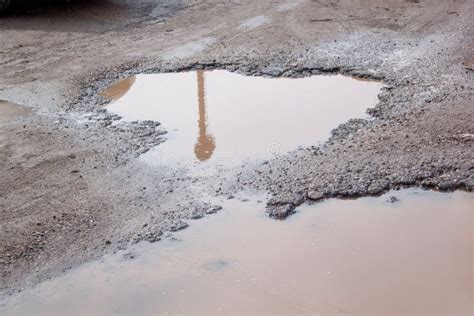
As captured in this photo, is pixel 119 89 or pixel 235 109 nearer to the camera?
pixel 235 109

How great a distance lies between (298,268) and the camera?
459 cm

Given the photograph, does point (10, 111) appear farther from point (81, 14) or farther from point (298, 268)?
point (298, 268)

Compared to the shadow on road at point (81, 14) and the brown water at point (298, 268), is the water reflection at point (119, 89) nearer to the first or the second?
the shadow on road at point (81, 14)

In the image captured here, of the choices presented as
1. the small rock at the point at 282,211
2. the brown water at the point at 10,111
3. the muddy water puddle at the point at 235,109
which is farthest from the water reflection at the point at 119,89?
the small rock at the point at 282,211

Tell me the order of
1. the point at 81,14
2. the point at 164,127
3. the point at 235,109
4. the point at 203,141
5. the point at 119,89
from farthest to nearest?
the point at 81,14
the point at 119,89
the point at 235,109
the point at 164,127
the point at 203,141

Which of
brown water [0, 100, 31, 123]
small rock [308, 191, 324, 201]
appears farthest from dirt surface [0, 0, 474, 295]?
brown water [0, 100, 31, 123]

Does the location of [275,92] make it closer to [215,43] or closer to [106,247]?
[215,43]

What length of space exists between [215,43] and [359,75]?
91.6 inches

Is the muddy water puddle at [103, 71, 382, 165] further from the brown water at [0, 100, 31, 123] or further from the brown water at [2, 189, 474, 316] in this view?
the brown water at [2, 189, 474, 316]

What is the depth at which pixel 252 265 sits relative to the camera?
4.63 metres

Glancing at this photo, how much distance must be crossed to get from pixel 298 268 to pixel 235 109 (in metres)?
2.99

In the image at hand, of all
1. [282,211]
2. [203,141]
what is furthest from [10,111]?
[282,211]

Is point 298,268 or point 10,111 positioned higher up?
point 10,111

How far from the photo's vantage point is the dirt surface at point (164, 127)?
204 inches
